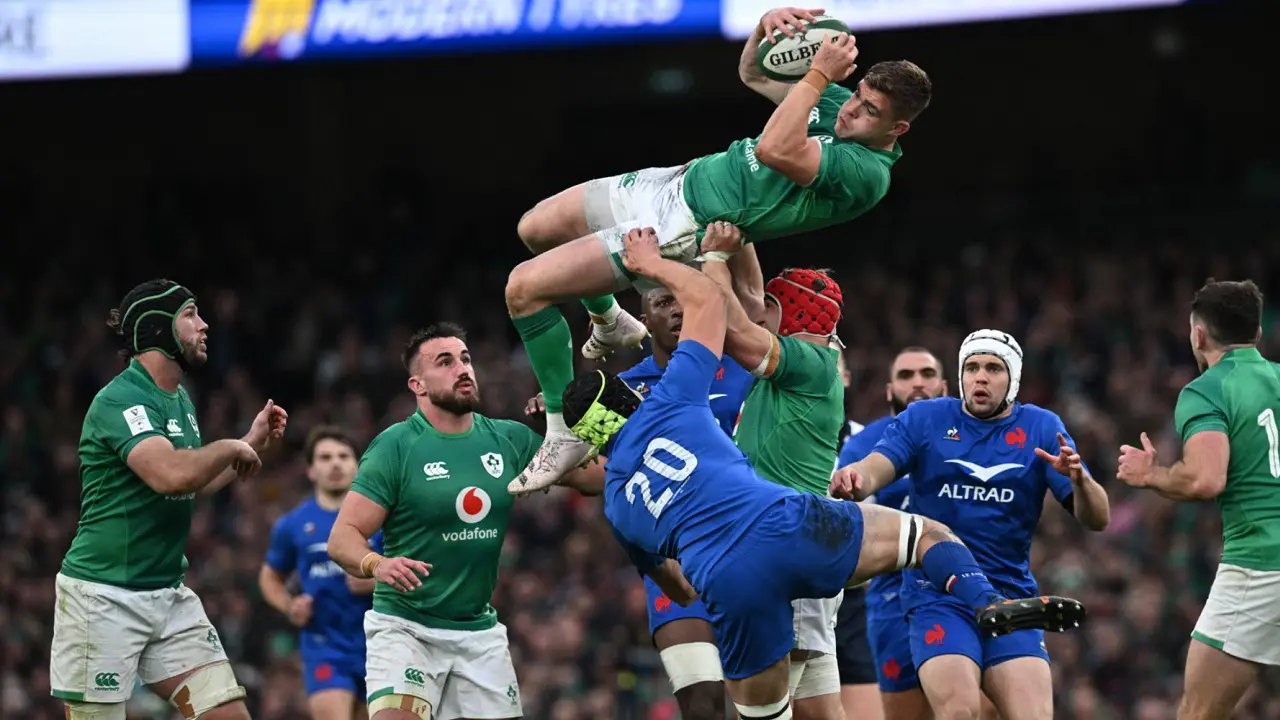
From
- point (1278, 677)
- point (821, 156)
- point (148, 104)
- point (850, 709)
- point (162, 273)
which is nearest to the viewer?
point (821, 156)

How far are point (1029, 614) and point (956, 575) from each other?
1.13 ft

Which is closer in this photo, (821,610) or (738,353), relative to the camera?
(738,353)

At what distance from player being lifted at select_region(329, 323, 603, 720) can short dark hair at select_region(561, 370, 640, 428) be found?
145 centimetres

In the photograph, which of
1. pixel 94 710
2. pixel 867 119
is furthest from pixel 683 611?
pixel 94 710

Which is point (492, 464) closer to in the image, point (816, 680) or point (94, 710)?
point (816, 680)

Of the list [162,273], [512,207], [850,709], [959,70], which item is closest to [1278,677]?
[850,709]

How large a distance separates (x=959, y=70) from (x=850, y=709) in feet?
46.1

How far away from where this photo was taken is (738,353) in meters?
7.49

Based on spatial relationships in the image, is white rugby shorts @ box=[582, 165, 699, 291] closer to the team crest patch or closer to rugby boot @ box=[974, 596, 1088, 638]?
the team crest patch

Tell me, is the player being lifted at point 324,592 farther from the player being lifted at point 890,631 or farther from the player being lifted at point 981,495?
the player being lifted at point 981,495

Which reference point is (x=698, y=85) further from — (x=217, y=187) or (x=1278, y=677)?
(x=1278, y=677)

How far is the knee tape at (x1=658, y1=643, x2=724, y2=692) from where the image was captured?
819 centimetres

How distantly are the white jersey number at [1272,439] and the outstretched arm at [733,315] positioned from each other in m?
2.27

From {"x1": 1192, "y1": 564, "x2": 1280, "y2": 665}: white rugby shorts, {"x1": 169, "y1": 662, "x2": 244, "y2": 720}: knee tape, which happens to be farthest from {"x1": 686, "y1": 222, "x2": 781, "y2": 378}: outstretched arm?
{"x1": 169, "y1": 662, "x2": 244, "y2": 720}: knee tape
